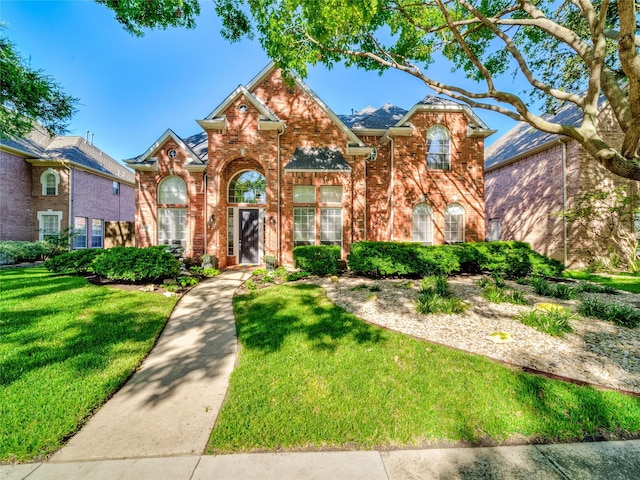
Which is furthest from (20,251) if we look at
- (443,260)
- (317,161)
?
(443,260)

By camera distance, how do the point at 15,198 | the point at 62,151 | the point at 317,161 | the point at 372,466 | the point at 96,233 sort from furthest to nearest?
the point at 96,233 → the point at 62,151 → the point at 15,198 → the point at 317,161 → the point at 372,466

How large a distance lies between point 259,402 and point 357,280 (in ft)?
20.3

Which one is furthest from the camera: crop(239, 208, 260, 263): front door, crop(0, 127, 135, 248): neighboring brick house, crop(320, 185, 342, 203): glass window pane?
crop(0, 127, 135, 248): neighboring brick house

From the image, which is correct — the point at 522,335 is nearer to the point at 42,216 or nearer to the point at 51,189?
the point at 42,216

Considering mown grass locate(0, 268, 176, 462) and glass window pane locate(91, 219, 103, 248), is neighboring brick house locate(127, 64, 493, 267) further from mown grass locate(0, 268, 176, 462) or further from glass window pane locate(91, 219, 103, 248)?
glass window pane locate(91, 219, 103, 248)

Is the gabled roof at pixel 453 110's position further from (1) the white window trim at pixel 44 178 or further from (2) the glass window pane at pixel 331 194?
(1) the white window trim at pixel 44 178

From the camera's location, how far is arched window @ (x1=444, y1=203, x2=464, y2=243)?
1215cm

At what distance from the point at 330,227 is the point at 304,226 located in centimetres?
121

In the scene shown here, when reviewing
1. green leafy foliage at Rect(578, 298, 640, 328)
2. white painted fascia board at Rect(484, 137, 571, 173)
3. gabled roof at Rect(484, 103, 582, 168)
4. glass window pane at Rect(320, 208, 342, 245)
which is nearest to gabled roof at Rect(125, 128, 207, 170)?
glass window pane at Rect(320, 208, 342, 245)

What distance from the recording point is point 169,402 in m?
2.91

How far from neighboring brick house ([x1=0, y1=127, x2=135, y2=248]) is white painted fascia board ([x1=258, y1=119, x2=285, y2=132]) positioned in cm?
1114

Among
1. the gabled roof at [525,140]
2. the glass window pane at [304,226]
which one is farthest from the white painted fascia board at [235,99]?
the gabled roof at [525,140]

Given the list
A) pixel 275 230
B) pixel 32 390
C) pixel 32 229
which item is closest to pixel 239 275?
pixel 275 230

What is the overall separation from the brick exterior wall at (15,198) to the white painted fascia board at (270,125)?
1697 centimetres
